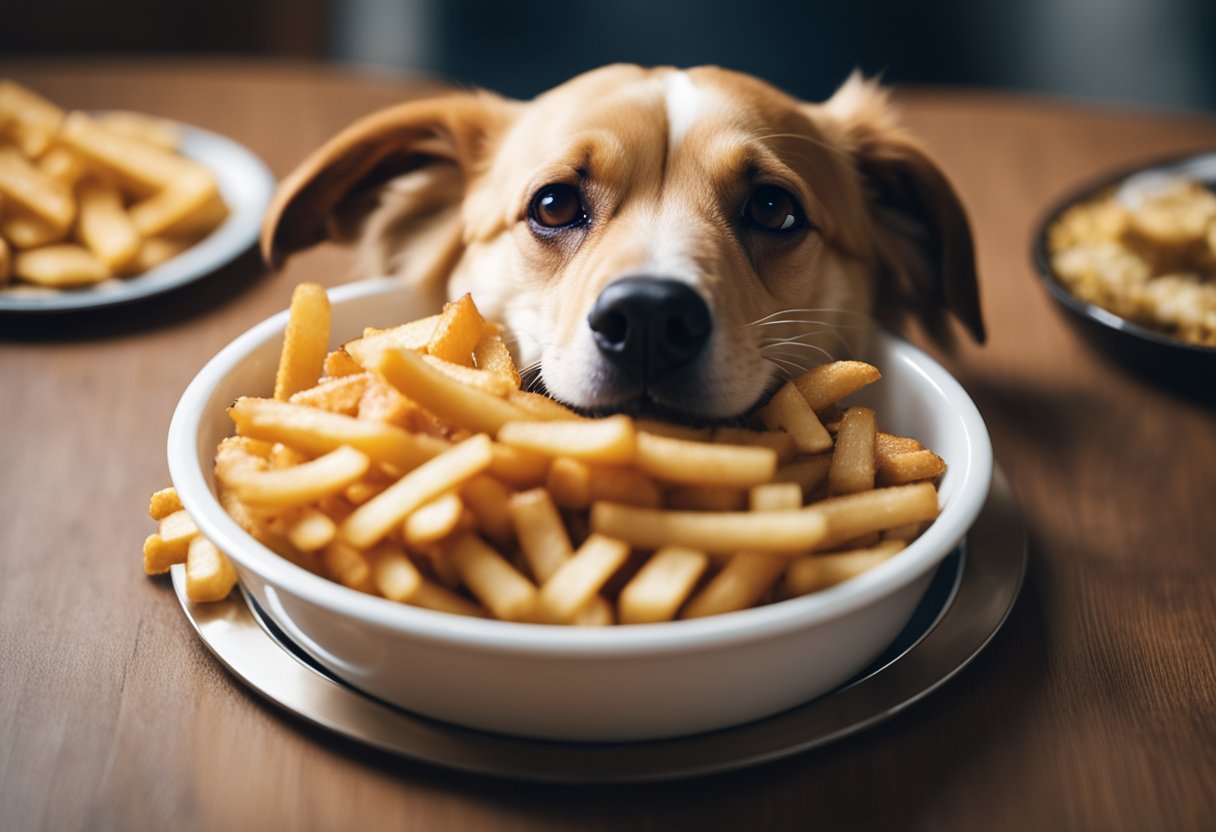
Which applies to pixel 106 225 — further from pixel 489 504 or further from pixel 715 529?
pixel 715 529

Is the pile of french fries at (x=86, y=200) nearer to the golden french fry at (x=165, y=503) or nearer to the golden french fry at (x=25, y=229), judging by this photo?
the golden french fry at (x=25, y=229)

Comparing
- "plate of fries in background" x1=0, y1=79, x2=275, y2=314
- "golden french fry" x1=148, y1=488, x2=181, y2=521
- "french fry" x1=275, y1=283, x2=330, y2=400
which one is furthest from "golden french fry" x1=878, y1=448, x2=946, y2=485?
"plate of fries in background" x1=0, y1=79, x2=275, y2=314

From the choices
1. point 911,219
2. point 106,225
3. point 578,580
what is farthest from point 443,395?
point 106,225

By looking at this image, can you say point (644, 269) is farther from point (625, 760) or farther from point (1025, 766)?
point (1025, 766)

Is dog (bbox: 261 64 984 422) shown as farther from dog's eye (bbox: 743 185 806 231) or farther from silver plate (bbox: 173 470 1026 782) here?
silver plate (bbox: 173 470 1026 782)

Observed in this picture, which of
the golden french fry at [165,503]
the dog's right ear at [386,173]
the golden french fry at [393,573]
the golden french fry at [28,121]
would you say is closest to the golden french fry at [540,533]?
the golden french fry at [393,573]

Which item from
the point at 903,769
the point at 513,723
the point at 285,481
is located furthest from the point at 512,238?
the point at 903,769

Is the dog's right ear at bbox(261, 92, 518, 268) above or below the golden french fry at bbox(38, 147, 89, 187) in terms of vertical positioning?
above
